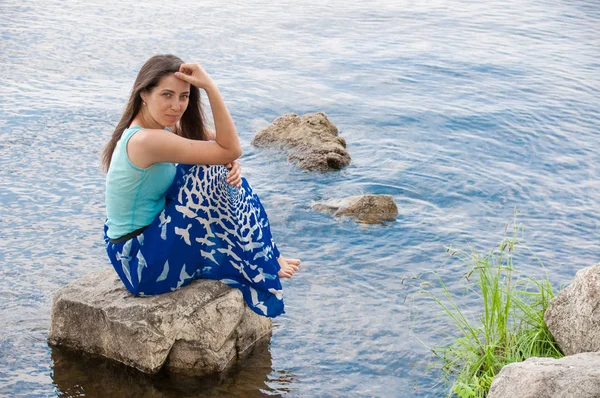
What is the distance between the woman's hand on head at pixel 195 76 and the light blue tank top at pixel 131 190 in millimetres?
447

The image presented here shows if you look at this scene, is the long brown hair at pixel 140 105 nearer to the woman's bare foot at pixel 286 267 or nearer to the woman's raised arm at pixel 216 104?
the woman's raised arm at pixel 216 104

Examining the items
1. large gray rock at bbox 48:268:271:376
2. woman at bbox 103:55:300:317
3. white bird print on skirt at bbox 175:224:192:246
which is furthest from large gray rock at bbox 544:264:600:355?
white bird print on skirt at bbox 175:224:192:246

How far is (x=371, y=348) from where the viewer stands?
18.9ft

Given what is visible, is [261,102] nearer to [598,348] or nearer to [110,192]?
[110,192]

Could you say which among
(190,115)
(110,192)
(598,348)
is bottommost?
(598,348)

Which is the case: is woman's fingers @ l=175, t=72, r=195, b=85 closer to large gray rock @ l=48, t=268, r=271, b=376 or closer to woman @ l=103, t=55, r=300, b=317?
woman @ l=103, t=55, r=300, b=317

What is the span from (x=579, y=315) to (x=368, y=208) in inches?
136

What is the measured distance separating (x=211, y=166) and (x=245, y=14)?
1246cm

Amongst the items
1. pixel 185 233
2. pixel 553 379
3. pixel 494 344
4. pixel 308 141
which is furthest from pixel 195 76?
pixel 308 141

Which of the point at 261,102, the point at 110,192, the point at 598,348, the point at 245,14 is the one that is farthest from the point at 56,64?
the point at 598,348

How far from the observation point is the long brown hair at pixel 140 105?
500cm

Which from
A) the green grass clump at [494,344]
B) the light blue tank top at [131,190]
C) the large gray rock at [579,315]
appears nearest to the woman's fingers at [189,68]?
the light blue tank top at [131,190]

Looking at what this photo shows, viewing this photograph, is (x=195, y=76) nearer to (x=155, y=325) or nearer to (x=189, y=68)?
(x=189, y=68)

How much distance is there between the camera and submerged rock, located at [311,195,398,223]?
8031mm
